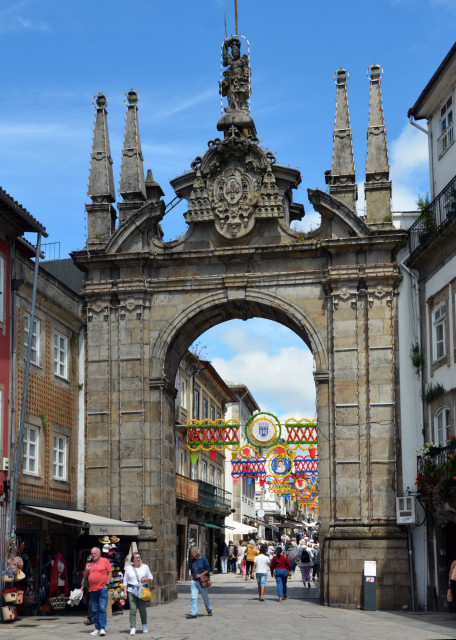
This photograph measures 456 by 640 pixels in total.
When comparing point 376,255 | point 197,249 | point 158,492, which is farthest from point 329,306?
point 158,492

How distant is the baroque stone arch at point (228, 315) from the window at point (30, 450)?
405 cm

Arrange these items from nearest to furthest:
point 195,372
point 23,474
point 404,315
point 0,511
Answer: point 0,511 < point 23,474 < point 404,315 < point 195,372

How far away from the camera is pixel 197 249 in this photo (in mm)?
28422

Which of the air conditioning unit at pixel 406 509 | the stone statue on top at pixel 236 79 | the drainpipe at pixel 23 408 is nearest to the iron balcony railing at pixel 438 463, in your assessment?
the air conditioning unit at pixel 406 509

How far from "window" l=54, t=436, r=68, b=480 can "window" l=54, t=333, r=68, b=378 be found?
1846 mm

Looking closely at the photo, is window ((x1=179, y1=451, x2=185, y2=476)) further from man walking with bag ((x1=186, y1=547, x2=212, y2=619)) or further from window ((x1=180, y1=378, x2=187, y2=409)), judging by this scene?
man walking with bag ((x1=186, y1=547, x2=212, y2=619))

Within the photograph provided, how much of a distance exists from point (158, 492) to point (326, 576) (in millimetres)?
5246

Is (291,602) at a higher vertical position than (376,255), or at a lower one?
lower

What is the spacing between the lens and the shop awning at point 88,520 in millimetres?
23578

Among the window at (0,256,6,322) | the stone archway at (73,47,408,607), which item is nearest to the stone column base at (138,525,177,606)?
the stone archway at (73,47,408,607)

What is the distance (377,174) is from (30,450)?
12.1m

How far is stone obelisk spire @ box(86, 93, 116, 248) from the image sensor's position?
95.6ft

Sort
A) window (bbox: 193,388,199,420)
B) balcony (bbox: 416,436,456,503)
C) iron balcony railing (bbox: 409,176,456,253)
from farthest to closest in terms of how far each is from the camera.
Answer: window (bbox: 193,388,199,420) → iron balcony railing (bbox: 409,176,456,253) → balcony (bbox: 416,436,456,503)

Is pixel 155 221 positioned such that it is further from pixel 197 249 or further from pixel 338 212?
pixel 338 212
